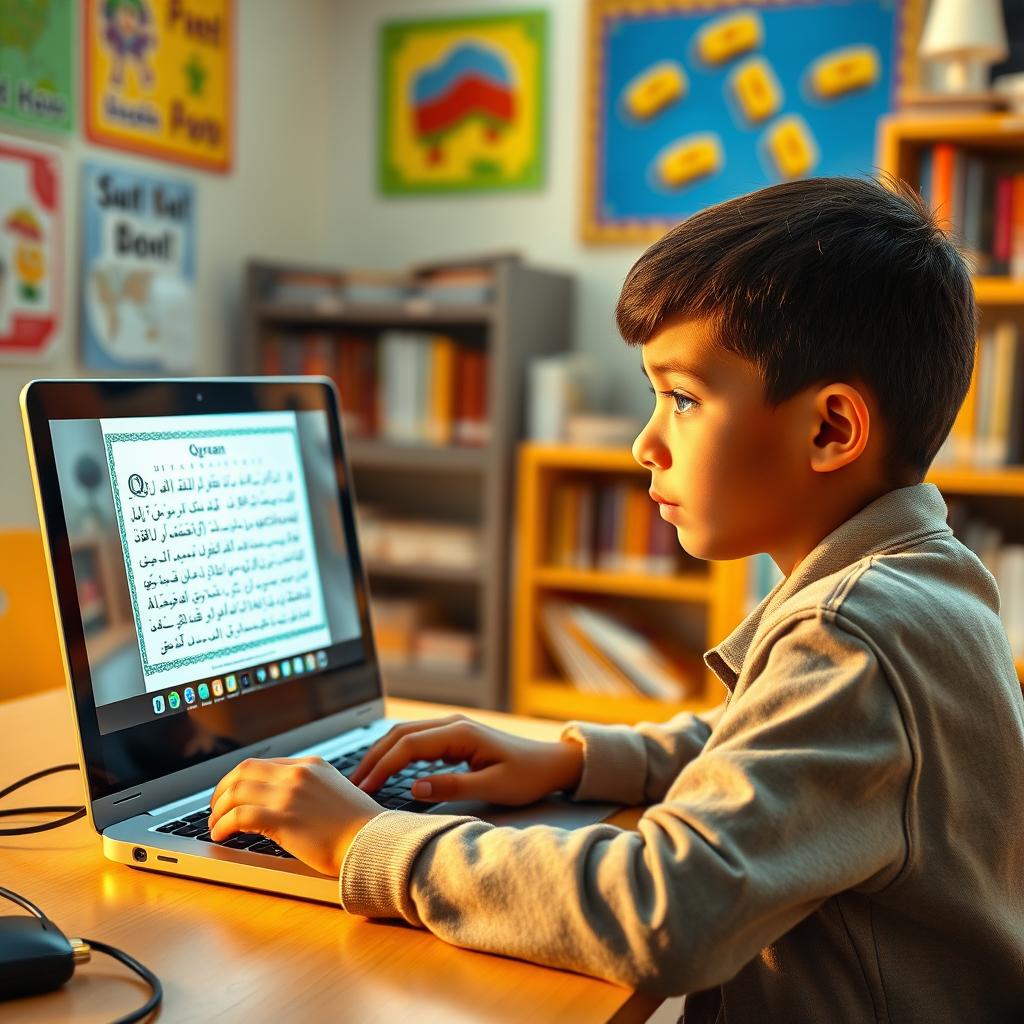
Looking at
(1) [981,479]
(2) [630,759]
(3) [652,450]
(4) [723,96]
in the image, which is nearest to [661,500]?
(3) [652,450]

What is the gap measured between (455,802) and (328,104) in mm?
3040

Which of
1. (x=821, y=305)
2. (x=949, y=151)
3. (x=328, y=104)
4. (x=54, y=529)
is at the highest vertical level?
(x=328, y=104)

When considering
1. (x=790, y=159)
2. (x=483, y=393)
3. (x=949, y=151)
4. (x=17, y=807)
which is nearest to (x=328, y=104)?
(x=483, y=393)

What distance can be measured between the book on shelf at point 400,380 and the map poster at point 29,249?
26.6 inches

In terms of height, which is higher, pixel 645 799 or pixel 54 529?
pixel 54 529

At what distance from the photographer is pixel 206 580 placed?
1020 millimetres

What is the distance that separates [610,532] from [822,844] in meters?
2.36

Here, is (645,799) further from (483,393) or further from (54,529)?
(483,393)

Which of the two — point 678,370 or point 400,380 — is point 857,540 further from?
point 400,380

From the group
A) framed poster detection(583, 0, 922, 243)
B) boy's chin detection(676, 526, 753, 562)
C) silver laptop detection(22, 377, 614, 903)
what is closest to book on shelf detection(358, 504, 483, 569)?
framed poster detection(583, 0, 922, 243)

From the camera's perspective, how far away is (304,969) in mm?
736

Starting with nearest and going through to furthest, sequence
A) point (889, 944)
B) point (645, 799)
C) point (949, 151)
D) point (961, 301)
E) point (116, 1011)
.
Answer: point (116, 1011) < point (889, 944) < point (961, 301) < point (645, 799) < point (949, 151)

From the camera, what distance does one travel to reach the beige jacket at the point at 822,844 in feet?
2.27

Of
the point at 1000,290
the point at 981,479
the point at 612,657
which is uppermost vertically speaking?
the point at 1000,290
